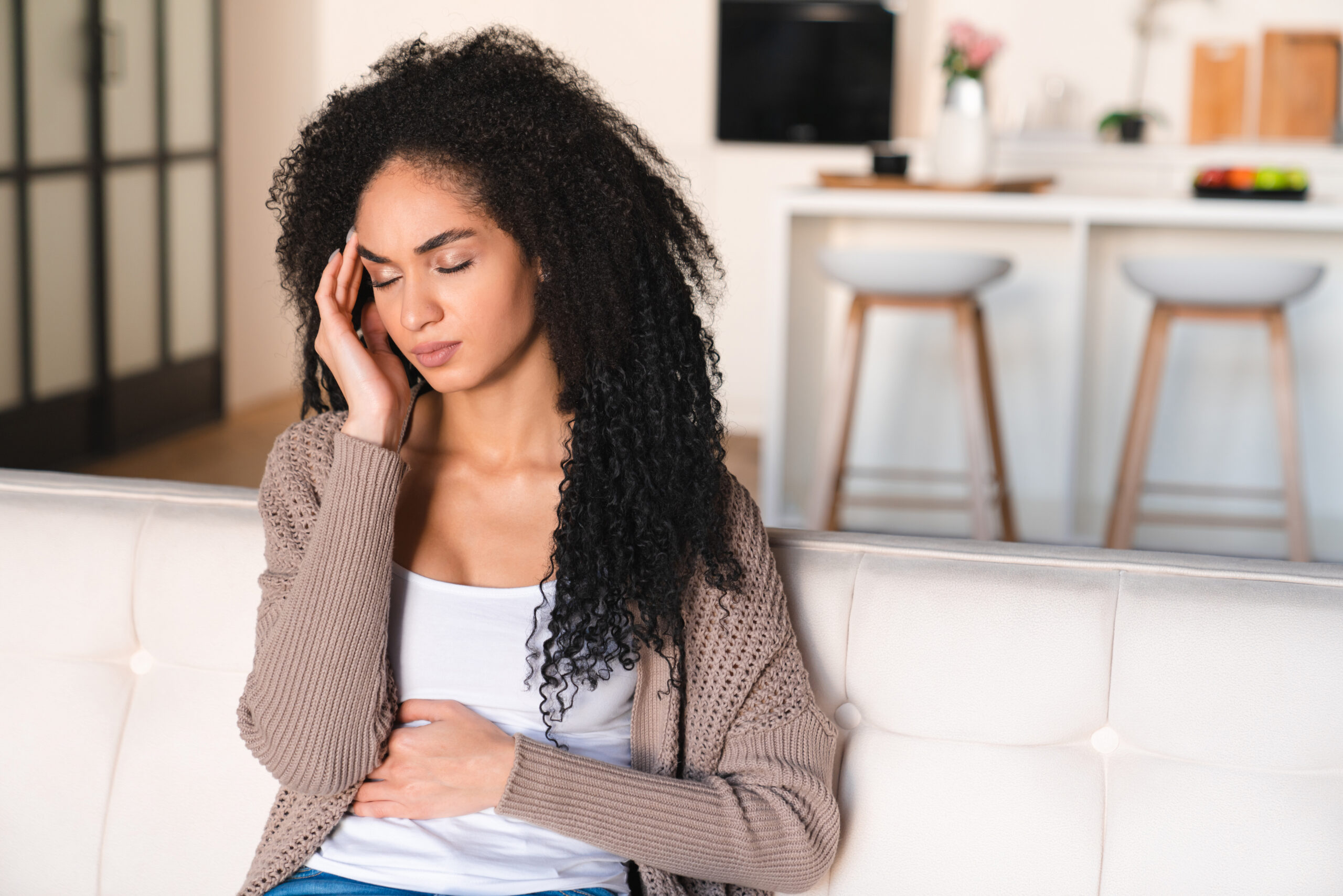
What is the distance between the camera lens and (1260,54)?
197 inches

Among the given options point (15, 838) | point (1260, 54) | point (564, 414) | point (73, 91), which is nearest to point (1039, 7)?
point (1260, 54)

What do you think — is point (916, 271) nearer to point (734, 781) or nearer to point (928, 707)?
point (928, 707)

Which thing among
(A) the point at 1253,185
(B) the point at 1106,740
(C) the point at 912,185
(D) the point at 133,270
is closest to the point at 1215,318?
(A) the point at 1253,185

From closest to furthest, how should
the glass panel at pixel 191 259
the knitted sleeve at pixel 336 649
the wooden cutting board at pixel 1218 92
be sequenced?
the knitted sleeve at pixel 336 649 < the glass panel at pixel 191 259 < the wooden cutting board at pixel 1218 92

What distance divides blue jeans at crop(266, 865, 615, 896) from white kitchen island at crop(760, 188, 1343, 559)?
2.35 meters

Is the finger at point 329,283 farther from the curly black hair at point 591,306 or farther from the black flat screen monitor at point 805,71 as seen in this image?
the black flat screen monitor at point 805,71

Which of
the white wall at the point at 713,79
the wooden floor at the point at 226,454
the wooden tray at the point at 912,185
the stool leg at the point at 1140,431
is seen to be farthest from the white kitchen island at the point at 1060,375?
the white wall at the point at 713,79

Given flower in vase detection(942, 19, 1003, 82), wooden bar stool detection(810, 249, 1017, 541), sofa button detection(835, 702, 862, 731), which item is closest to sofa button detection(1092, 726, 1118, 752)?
sofa button detection(835, 702, 862, 731)

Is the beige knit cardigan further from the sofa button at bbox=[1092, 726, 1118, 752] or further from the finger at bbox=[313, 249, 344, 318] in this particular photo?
the sofa button at bbox=[1092, 726, 1118, 752]

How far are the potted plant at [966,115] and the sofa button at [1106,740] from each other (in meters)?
2.36

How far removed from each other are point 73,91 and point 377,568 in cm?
374

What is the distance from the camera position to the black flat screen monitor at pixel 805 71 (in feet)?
16.6

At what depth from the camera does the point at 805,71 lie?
513cm

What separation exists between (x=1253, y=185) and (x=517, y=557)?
259 cm
